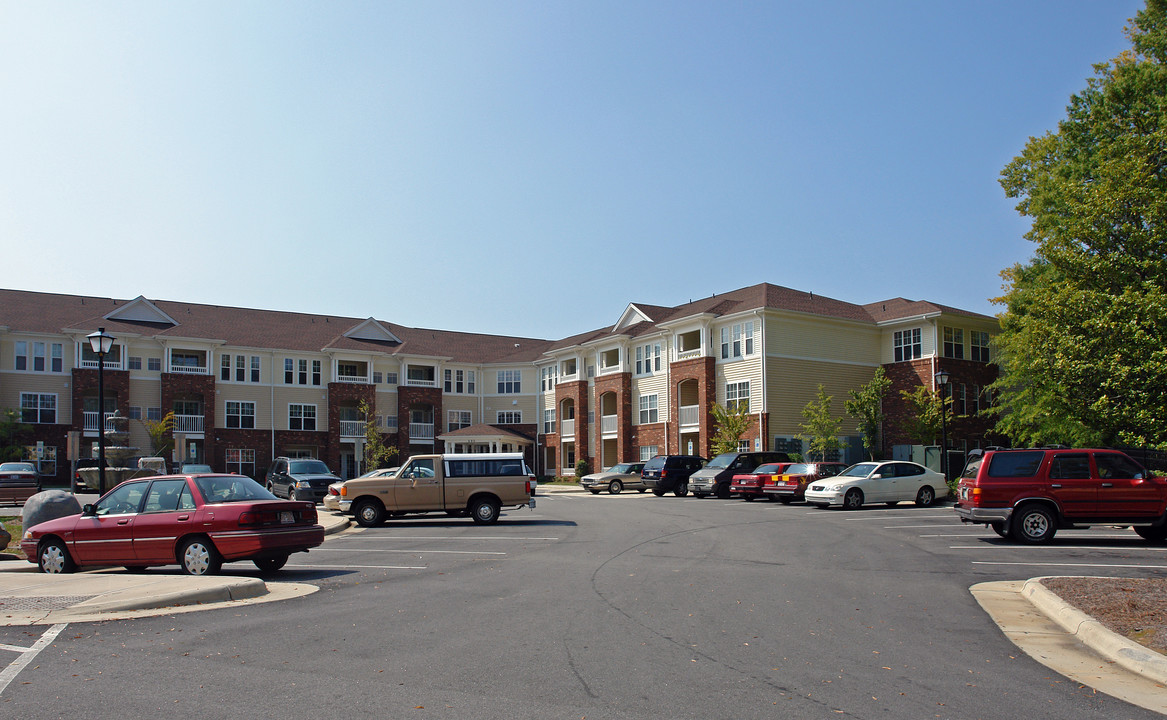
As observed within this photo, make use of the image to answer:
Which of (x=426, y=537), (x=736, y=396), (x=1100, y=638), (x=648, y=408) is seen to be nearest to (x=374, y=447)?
(x=648, y=408)

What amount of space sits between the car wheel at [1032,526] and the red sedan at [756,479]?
15.3 metres

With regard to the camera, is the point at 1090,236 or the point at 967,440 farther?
the point at 967,440

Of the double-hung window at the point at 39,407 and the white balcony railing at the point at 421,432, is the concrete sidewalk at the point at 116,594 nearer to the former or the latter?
Answer: the double-hung window at the point at 39,407

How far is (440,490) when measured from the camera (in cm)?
2281

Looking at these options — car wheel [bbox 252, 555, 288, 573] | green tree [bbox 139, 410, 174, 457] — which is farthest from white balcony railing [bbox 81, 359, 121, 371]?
car wheel [bbox 252, 555, 288, 573]

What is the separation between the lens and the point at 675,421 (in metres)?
48.7

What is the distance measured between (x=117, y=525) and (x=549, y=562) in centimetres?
658

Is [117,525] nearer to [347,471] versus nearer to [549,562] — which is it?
[549,562]

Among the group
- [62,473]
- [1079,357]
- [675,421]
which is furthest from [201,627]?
[62,473]

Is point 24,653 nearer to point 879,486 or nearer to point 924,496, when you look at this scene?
point 879,486

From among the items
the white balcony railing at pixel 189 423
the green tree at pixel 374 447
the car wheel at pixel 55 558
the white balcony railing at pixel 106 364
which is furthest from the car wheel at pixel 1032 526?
the white balcony railing at pixel 106 364

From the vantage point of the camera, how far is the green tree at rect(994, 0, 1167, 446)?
24.0 m

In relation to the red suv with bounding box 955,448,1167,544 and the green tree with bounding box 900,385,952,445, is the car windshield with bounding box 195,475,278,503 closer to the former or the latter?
the red suv with bounding box 955,448,1167,544

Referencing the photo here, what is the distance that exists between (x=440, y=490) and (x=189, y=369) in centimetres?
3650
